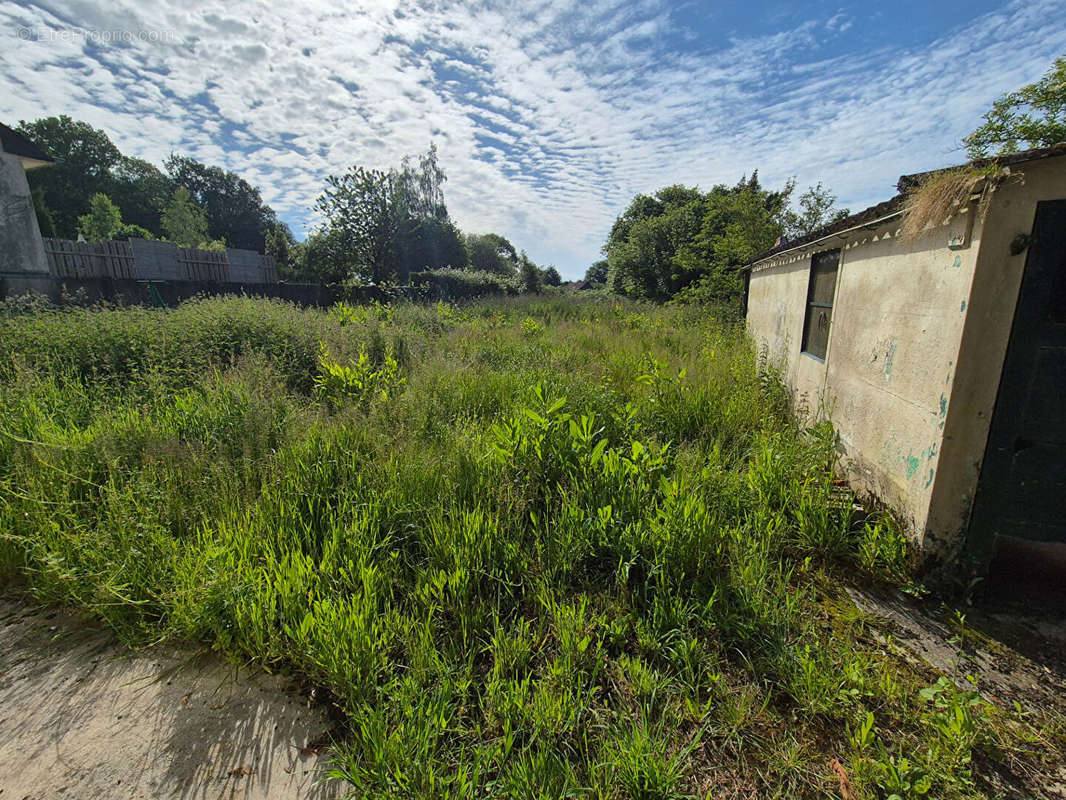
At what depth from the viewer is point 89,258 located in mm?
13859

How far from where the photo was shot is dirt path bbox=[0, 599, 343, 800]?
Result: 5.44ft

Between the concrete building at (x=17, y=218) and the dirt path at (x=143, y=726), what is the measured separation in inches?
498

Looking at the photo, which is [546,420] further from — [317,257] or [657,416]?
[317,257]

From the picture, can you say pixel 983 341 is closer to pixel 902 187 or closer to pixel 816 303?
pixel 902 187

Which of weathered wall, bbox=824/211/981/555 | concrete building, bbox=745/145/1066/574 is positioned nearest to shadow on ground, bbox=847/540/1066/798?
concrete building, bbox=745/145/1066/574

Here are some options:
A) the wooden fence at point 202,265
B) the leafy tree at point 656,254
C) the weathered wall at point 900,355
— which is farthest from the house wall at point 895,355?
the wooden fence at point 202,265

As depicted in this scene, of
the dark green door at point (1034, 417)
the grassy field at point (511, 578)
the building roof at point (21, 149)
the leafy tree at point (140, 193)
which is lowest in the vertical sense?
the grassy field at point (511, 578)

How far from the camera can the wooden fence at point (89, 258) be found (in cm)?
1307

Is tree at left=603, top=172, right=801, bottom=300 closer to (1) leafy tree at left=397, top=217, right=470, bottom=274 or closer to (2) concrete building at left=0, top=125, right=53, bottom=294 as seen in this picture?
(1) leafy tree at left=397, top=217, right=470, bottom=274

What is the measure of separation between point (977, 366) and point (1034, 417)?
424 mm

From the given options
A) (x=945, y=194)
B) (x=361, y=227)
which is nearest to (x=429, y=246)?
(x=361, y=227)

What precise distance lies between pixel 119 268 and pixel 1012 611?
21.5 m

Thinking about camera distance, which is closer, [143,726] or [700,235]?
[143,726]

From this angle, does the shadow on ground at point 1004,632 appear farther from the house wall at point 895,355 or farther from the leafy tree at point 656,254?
the leafy tree at point 656,254
